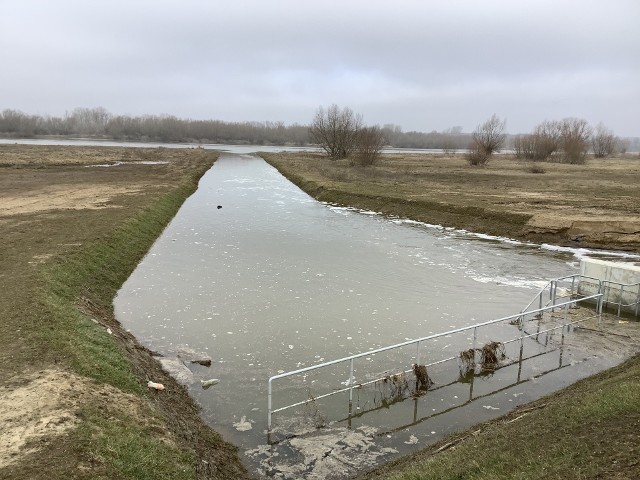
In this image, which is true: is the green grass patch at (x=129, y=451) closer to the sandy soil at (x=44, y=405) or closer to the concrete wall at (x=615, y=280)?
the sandy soil at (x=44, y=405)

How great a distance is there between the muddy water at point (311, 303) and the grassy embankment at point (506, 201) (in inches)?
118

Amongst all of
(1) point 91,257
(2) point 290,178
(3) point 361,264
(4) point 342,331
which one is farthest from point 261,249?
(2) point 290,178

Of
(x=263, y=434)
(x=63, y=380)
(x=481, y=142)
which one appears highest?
(x=481, y=142)

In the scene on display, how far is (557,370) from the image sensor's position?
12.3 m

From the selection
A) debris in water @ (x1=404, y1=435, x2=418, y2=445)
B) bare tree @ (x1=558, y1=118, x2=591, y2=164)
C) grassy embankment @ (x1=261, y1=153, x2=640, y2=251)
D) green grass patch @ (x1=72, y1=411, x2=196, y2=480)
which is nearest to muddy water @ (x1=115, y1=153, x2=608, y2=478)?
debris in water @ (x1=404, y1=435, x2=418, y2=445)

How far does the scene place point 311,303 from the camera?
53.8ft

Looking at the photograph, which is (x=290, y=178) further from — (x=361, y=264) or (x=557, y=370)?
(x=557, y=370)

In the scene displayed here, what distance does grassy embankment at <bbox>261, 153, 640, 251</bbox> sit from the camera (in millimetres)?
27875

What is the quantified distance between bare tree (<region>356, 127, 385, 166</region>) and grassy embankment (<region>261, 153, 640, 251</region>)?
918cm

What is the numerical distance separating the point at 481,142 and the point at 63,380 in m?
84.1

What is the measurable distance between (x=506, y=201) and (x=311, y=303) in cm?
2705

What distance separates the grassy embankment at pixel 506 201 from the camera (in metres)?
27.9

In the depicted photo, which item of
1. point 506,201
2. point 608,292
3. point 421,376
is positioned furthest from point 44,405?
point 506,201

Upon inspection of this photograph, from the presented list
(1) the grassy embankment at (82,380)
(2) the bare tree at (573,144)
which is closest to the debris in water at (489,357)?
(1) the grassy embankment at (82,380)
